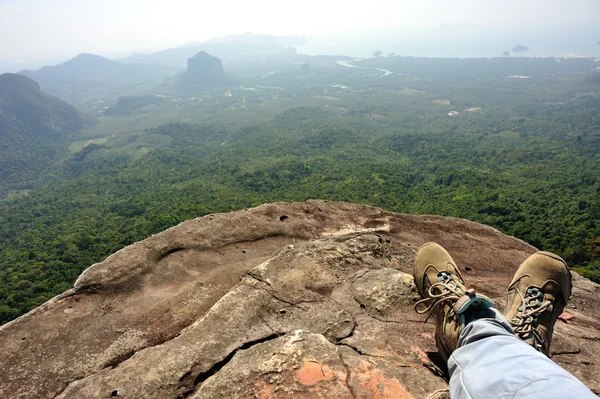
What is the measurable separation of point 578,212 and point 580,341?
33366mm

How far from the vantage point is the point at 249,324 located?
519 cm

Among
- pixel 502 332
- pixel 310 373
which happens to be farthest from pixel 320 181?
pixel 502 332

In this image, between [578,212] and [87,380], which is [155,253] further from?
[578,212]

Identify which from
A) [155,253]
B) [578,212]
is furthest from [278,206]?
A: [578,212]

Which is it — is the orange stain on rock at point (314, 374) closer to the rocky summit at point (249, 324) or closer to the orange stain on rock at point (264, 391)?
the rocky summit at point (249, 324)

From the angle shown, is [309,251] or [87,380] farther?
[309,251]

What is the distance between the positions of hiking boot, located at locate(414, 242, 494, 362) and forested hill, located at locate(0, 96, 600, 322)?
23.4 metres

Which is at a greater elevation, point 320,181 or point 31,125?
point 31,125

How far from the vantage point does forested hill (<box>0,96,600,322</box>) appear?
92.2ft

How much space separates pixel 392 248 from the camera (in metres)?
8.21

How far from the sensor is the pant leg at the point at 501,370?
2.25m

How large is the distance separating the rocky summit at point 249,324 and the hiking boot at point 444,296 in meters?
0.56

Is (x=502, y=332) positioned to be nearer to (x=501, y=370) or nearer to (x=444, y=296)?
(x=501, y=370)

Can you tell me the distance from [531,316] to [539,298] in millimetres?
791
